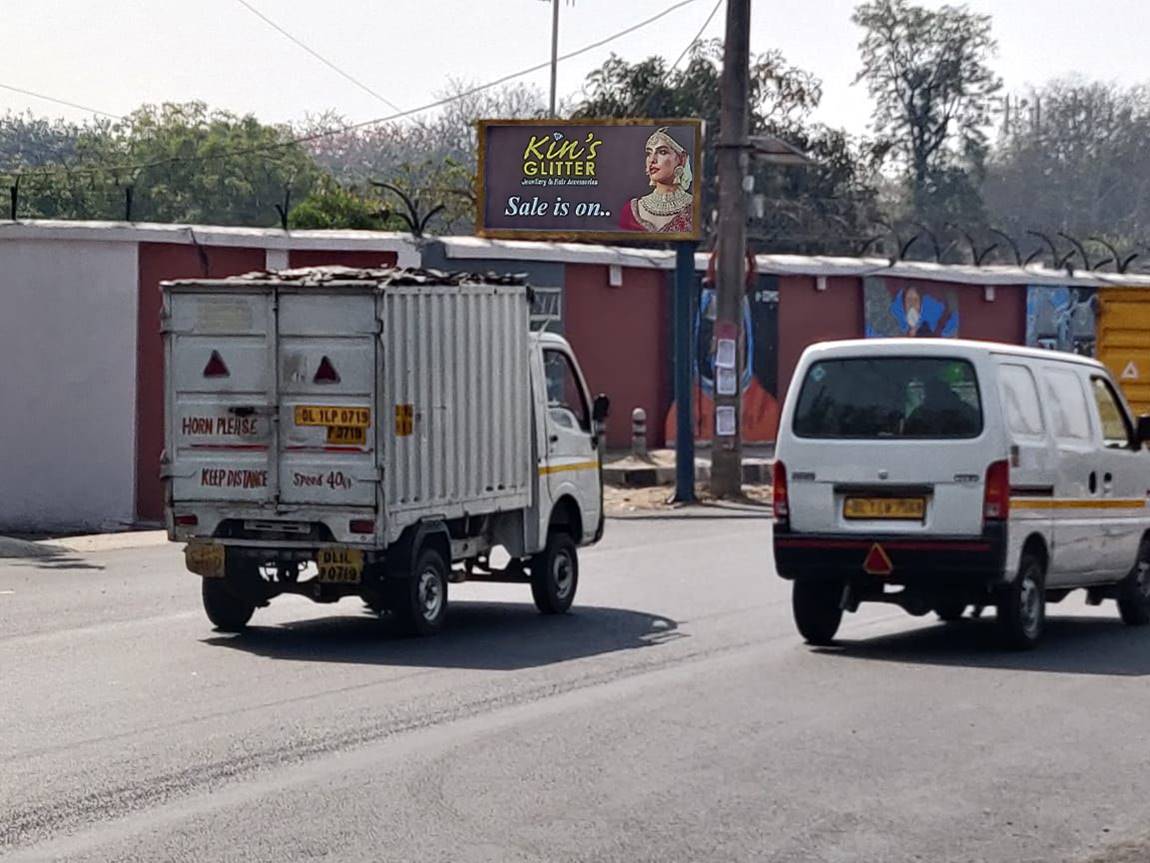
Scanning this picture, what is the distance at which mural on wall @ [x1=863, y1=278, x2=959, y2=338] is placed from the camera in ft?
125

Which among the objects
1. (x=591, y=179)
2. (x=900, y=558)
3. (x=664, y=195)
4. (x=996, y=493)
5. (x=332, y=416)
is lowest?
(x=900, y=558)

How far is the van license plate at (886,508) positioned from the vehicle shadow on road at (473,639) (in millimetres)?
1634

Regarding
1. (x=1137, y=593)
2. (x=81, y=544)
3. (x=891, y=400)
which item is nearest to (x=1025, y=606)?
(x=891, y=400)

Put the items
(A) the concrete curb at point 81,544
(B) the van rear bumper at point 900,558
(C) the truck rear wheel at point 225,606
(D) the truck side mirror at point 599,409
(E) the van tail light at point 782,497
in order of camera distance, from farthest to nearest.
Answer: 1. (A) the concrete curb at point 81,544
2. (D) the truck side mirror at point 599,409
3. (C) the truck rear wheel at point 225,606
4. (E) the van tail light at point 782,497
5. (B) the van rear bumper at point 900,558

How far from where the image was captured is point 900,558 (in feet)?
41.0

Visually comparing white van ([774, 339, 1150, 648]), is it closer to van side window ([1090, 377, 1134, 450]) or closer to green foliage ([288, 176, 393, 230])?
van side window ([1090, 377, 1134, 450])

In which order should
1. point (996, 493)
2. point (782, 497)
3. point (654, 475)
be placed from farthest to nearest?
point (654, 475) < point (782, 497) < point (996, 493)

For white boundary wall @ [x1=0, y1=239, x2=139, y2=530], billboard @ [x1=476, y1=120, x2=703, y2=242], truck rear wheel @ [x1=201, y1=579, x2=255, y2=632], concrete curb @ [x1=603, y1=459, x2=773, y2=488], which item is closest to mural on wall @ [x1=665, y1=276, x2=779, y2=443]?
concrete curb @ [x1=603, y1=459, x2=773, y2=488]

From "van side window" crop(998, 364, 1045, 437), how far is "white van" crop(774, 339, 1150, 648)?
0.02 m

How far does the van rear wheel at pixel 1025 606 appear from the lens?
42.0 ft

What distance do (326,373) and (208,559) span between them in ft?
4.79

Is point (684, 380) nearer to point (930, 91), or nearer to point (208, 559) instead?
point (208, 559)

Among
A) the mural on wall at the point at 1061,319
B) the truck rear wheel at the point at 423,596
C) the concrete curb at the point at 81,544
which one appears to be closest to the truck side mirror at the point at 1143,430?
the truck rear wheel at the point at 423,596

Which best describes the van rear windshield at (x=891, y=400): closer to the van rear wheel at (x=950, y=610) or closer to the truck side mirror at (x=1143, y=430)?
the van rear wheel at (x=950, y=610)
